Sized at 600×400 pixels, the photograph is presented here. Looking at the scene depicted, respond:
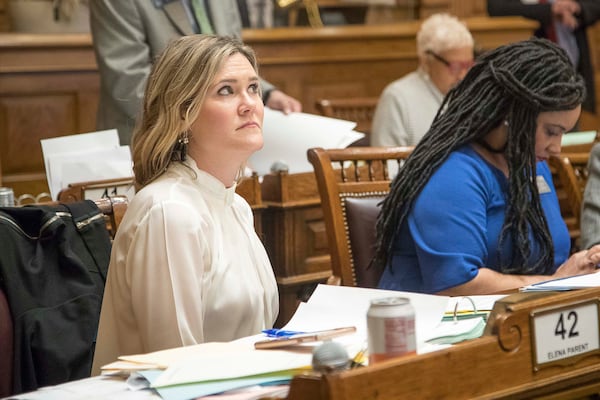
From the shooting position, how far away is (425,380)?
1210mm

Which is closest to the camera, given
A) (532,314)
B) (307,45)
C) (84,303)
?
(532,314)

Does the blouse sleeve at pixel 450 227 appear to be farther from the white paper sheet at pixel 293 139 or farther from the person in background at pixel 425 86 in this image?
the person in background at pixel 425 86

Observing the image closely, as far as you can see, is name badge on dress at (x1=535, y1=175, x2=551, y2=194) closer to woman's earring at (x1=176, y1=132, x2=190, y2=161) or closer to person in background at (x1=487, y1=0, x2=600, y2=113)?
woman's earring at (x1=176, y1=132, x2=190, y2=161)

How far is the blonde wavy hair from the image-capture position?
73.0 inches

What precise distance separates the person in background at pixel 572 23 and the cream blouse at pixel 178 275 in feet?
13.3

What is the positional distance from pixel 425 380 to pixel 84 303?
3.19 feet

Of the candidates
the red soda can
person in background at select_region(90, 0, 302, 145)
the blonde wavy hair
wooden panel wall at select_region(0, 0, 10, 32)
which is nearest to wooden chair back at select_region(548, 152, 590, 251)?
person in background at select_region(90, 0, 302, 145)

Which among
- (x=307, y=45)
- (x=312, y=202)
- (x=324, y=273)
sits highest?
(x=307, y=45)

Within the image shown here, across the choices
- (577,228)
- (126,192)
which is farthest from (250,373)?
(577,228)

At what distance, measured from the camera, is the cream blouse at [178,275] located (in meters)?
1.71

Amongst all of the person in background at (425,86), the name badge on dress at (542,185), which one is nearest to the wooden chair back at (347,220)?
the name badge on dress at (542,185)

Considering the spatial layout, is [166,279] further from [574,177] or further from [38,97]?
[38,97]

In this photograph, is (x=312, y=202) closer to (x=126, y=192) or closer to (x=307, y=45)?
(x=126, y=192)

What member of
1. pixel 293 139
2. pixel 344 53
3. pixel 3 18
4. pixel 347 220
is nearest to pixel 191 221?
pixel 347 220
